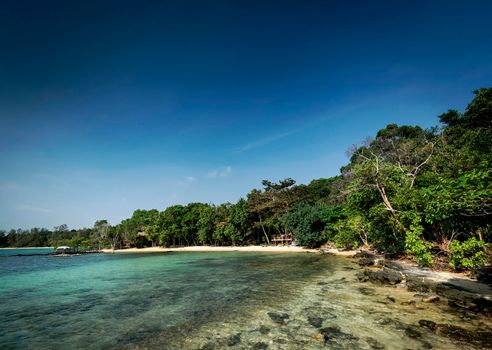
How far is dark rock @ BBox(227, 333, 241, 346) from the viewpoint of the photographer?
296 inches

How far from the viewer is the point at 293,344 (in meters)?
7.22

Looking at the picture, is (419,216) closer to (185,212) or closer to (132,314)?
(132,314)

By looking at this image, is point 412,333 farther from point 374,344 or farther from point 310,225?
point 310,225

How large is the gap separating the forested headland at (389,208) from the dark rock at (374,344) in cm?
448

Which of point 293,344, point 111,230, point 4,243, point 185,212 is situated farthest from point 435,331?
point 4,243

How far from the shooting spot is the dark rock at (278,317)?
9.18 metres

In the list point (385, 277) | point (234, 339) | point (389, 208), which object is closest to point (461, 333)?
point (234, 339)

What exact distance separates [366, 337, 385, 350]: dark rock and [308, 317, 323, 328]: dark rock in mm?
1656

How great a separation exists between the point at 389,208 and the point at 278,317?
11.1 m

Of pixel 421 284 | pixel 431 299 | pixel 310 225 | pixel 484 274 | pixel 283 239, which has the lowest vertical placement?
pixel 431 299

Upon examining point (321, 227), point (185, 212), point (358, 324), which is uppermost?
point (185, 212)

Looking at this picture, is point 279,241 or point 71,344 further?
point 279,241

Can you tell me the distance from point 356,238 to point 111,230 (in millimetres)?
71340

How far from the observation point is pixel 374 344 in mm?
6988
